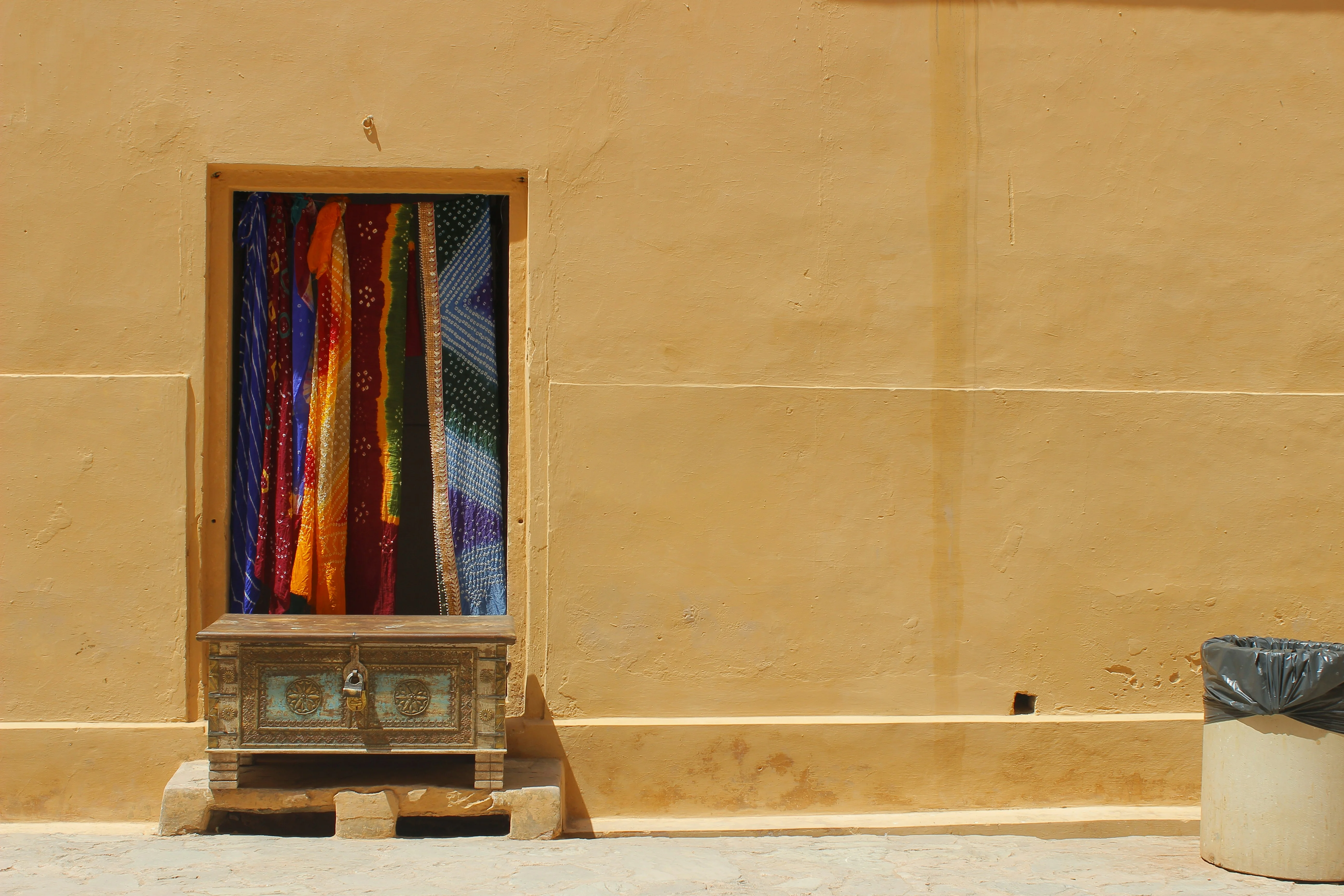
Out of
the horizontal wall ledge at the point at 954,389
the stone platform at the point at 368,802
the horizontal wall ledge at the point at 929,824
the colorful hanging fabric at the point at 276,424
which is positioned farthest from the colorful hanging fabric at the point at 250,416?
the horizontal wall ledge at the point at 929,824

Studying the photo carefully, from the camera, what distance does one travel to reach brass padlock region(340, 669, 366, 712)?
14.4 ft

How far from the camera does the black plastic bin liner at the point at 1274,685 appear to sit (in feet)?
13.8

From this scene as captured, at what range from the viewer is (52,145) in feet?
16.1

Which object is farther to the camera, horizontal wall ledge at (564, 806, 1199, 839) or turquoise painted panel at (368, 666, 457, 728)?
horizontal wall ledge at (564, 806, 1199, 839)

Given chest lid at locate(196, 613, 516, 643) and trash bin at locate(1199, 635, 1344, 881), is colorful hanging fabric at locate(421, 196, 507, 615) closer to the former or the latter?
chest lid at locate(196, 613, 516, 643)

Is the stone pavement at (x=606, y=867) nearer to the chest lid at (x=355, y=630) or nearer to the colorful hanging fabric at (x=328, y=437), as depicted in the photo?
the chest lid at (x=355, y=630)

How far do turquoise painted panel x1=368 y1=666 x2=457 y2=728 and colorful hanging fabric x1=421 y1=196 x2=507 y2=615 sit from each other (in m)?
0.66

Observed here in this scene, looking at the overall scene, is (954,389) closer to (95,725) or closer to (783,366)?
(783,366)

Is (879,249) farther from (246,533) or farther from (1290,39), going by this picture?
(246,533)

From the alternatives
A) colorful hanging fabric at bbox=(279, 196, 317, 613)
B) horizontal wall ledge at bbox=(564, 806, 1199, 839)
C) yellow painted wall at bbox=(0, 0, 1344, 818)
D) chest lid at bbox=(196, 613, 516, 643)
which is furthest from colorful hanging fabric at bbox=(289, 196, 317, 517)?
horizontal wall ledge at bbox=(564, 806, 1199, 839)

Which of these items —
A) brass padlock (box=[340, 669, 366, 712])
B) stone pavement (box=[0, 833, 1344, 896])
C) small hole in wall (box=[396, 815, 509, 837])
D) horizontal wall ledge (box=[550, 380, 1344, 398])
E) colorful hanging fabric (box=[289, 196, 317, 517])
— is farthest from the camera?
colorful hanging fabric (box=[289, 196, 317, 517])

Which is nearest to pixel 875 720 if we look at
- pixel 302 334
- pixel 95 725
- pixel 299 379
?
pixel 299 379

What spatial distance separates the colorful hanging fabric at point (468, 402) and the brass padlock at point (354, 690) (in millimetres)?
769

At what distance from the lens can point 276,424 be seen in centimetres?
514
